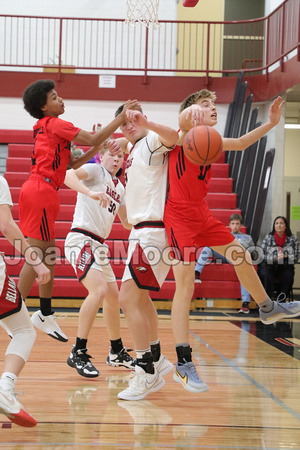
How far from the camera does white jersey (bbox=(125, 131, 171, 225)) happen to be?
10.7ft

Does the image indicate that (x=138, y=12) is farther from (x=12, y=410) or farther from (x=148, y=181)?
(x=12, y=410)

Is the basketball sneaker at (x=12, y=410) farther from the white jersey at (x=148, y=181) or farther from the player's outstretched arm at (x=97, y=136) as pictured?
the player's outstretched arm at (x=97, y=136)

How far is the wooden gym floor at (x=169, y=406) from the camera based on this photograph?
2533 mm

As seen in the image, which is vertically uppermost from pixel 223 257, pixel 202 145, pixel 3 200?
pixel 202 145

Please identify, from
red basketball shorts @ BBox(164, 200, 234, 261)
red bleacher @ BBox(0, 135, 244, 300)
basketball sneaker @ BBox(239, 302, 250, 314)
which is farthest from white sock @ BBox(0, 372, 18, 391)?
basketball sneaker @ BBox(239, 302, 250, 314)

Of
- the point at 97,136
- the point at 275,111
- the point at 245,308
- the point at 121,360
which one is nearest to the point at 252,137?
the point at 275,111

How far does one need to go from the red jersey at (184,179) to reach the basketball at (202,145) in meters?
0.19

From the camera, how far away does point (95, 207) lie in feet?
13.2

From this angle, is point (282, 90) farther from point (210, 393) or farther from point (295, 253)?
point (210, 393)

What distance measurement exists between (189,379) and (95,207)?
1.45 metres

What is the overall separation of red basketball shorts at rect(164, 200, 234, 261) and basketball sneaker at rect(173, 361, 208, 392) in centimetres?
60

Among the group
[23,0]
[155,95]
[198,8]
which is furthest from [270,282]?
[198,8]

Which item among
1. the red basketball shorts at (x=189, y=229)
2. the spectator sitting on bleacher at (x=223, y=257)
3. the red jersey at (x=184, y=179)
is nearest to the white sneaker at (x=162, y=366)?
the red basketball shorts at (x=189, y=229)

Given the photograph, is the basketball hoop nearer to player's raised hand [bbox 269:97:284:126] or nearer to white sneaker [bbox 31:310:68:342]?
player's raised hand [bbox 269:97:284:126]
